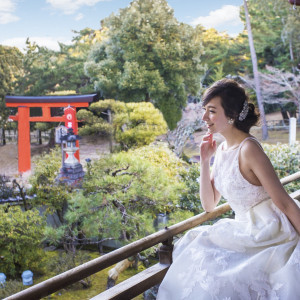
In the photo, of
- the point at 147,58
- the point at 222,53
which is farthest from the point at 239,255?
the point at 222,53

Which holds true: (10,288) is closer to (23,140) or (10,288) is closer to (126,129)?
(23,140)

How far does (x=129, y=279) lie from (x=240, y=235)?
0.37 meters

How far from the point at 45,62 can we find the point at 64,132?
1950 millimetres

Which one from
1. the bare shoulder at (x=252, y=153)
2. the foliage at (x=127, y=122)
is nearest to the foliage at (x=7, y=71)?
the foliage at (x=127, y=122)

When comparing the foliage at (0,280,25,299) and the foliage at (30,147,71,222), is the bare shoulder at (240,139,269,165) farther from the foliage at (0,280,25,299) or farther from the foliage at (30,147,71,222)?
the foliage at (30,147,71,222)

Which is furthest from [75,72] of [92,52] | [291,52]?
[291,52]

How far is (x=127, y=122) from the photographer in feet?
22.6

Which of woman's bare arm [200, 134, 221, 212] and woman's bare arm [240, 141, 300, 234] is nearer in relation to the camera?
woman's bare arm [240, 141, 300, 234]

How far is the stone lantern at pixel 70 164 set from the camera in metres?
5.92

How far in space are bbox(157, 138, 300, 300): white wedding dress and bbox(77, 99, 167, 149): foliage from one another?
5.64 meters

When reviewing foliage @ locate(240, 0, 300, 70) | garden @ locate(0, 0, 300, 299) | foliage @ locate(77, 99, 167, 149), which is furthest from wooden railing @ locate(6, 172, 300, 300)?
foliage @ locate(240, 0, 300, 70)

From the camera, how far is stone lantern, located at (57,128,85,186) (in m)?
5.92

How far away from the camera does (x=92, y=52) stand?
7832mm

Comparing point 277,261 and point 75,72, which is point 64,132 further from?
point 277,261
